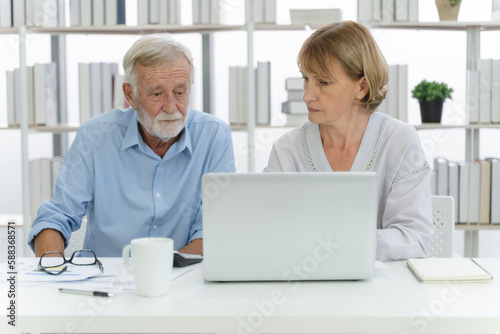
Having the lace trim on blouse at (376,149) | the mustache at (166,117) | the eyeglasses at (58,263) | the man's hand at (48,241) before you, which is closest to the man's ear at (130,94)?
the mustache at (166,117)

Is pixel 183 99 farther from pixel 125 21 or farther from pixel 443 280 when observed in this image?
pixel 125 21

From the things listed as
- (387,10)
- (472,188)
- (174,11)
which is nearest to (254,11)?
(174,11)

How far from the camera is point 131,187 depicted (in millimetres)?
1928

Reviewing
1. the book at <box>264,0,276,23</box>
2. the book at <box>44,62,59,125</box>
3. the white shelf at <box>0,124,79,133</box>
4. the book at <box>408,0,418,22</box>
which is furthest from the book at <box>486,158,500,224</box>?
the book at <box>44,62,59,125</box>

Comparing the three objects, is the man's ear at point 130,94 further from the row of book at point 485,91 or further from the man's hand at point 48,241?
the row of book at point 485,91

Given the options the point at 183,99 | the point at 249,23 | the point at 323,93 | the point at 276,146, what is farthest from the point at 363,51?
the point at 249,23

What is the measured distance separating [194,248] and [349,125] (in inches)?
23.6

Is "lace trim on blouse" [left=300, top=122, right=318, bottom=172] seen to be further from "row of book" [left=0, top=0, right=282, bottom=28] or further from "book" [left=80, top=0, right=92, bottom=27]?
"book" [left=80, top=0, right=92, bottom=27]

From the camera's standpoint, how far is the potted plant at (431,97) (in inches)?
117

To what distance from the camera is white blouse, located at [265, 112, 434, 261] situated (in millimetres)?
1545

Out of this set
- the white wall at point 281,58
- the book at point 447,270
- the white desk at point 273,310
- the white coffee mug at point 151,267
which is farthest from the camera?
the white wall at point 281,58

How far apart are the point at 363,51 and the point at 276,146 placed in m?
0.38

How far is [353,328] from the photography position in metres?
1.04

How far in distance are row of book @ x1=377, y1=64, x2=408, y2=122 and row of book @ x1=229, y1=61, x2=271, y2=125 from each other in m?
0.55
